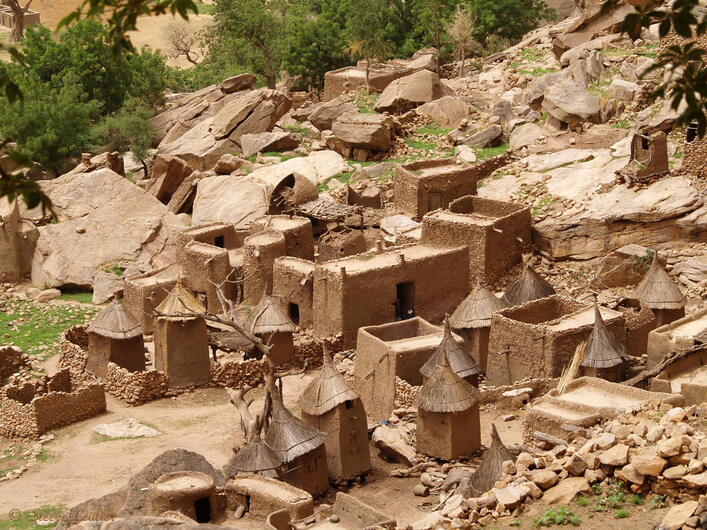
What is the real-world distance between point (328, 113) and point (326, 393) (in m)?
21.2

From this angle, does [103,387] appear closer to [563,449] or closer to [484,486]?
[484,486]

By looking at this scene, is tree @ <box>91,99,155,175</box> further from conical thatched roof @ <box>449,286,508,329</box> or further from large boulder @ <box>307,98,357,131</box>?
conical thatched roof @ <box>449,286,508,329</box>

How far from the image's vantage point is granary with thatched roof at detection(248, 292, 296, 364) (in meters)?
24.9

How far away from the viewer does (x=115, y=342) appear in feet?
82.2

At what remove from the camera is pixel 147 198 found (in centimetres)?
3378

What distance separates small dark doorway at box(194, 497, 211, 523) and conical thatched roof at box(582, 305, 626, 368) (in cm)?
767

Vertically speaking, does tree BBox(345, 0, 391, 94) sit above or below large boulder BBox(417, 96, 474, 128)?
above

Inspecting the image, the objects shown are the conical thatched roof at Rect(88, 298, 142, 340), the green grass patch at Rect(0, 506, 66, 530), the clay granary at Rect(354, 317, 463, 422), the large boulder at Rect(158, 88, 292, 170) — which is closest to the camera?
the green grass patch at Rect(0, 506, 66, 530)

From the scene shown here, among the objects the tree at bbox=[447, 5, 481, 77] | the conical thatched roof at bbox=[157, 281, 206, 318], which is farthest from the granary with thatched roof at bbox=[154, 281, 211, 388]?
the tree at bbox=[447, 5, 481, 77]

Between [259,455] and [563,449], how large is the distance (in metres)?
6.09

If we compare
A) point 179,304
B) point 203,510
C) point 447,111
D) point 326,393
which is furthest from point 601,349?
point 447,111

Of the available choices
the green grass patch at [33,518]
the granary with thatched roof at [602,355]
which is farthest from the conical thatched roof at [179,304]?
the granary with thatched roof at [602,355]

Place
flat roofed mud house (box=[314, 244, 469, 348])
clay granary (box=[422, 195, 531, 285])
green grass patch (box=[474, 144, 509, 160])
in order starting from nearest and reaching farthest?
flat roofed mud house (box=[314, 244, 469, 348]) → clay granary (box=[422, 195, 531, 285]) → green grass patch (box=[474, 144, 509, 160])

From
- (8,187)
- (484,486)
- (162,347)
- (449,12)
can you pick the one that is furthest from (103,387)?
(449,12)
